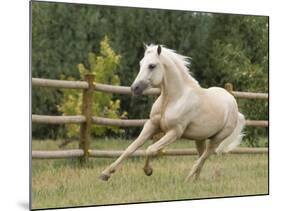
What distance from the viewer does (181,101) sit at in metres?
7.48

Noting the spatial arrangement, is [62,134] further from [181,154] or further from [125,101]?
[181,154]

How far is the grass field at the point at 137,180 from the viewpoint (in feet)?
22.8

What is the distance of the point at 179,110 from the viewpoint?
745 centimetres

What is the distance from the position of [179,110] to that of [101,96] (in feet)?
2.56

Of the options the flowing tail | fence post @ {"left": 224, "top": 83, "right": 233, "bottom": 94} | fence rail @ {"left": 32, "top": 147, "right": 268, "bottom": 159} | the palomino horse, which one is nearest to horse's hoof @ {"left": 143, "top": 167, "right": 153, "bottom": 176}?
the palomino horse

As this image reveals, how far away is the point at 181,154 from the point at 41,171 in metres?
1.50

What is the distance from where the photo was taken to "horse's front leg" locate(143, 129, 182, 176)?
24.2 feet

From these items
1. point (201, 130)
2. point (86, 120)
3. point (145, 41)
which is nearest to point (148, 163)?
point (201, 130)

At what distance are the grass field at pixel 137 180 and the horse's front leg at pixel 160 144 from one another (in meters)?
0.05

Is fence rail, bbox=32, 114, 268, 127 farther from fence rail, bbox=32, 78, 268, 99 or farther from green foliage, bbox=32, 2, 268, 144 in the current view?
fence rail, bbox=32, 78, 268, 99

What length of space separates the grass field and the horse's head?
22.6 inches

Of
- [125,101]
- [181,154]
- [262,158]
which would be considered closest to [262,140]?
[262,158]

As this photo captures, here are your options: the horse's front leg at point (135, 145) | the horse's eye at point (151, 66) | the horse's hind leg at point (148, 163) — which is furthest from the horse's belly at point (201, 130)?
the horse's eye at point (151, 66)

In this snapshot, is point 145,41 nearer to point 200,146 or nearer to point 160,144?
point 160,144
